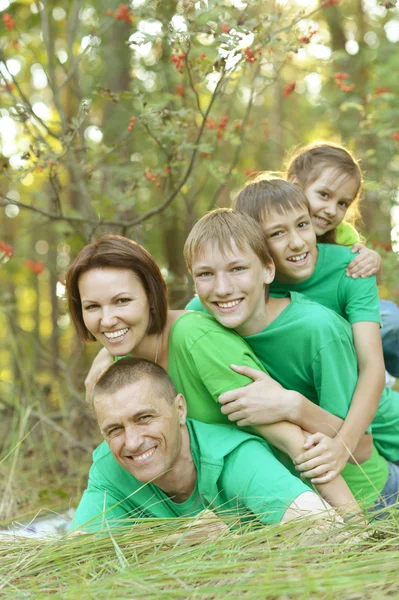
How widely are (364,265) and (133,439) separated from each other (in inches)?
57.0

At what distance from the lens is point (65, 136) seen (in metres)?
4.00

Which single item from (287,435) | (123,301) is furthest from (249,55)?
(287,435)

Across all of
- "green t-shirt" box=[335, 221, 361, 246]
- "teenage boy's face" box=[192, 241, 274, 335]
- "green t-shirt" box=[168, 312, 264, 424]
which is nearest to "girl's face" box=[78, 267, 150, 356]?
"green t-shirt" box=[168, 312, 264, 424]

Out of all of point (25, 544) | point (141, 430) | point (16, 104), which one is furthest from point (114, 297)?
point (16, 104)

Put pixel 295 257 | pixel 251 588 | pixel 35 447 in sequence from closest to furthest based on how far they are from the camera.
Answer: pixel 251 588, pixel 295 257, pixel 35 447

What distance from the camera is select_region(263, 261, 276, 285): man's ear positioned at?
10.5ft

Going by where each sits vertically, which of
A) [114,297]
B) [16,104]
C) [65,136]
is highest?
[16,104]

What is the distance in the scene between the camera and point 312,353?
3.11 metres

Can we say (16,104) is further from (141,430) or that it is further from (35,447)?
(35,447)

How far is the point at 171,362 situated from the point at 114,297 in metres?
0.39

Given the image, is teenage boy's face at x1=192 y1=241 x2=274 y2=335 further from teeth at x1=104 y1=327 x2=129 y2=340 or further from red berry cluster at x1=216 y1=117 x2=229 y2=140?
red berry cluster at x1=216 y1=117 x2=229 y2=140

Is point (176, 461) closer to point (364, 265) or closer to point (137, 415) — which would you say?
point (137, 415)

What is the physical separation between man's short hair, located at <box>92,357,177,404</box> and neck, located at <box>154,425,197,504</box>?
206 millimetres

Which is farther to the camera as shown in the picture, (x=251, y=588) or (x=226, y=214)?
(x=226, y=214)
